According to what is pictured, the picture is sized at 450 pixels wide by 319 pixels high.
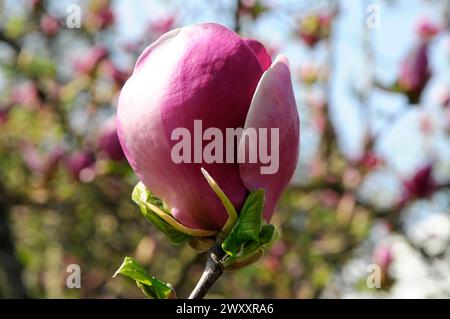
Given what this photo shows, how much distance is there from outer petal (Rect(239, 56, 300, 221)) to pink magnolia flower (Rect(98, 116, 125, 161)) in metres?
1.18

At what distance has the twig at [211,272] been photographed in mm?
558

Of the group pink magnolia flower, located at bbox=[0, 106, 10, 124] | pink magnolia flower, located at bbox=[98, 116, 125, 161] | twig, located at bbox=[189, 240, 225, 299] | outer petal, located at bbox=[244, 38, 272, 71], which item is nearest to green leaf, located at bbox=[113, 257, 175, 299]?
twig, located at bbox=[189, 240, 225, 299]

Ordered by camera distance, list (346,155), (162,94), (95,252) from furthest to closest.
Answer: (95,252) < (346,155) < (162,94)

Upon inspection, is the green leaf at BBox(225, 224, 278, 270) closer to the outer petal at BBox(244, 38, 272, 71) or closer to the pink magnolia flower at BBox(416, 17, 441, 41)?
the outer petal at BBox(244, 38, 272, 71)

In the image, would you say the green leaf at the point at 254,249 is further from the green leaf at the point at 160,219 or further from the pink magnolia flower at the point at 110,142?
the pink magnolia flower at the point at 110,142

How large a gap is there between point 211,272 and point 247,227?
0.05 metres

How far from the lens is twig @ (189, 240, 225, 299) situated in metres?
0.56

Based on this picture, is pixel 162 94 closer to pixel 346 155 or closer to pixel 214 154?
pixel 214 154

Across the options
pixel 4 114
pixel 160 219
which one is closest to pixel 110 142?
pixel 4 114

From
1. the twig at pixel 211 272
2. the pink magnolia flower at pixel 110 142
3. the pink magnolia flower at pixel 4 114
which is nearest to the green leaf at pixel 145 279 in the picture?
the twig at pixel 211 272

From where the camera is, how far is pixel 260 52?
0.64m

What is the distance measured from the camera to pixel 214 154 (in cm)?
60

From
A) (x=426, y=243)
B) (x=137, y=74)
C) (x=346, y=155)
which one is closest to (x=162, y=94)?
(x=137, y=74)

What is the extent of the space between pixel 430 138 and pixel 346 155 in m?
0.66
